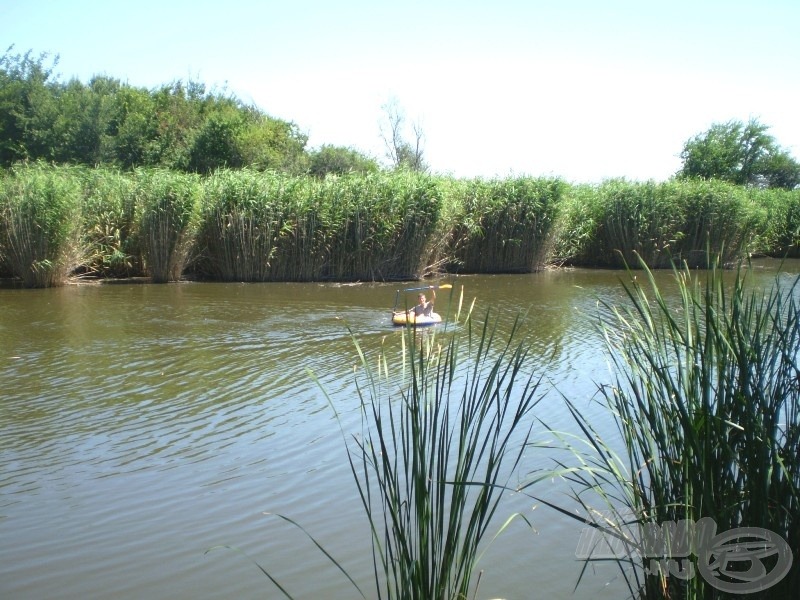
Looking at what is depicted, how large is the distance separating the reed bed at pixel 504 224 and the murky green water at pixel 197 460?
30.4 ft

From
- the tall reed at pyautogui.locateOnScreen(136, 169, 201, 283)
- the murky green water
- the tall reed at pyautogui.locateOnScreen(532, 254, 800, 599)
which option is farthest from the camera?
the tall reed at pyautogui.locateOnScreen(136, 169, 201, 283)

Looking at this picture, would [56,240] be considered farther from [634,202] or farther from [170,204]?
A: [634,202]

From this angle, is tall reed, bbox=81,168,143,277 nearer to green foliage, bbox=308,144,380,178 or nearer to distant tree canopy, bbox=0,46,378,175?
distant tree canopy, bbox=0,46,378,175

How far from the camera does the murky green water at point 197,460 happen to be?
4.70 m

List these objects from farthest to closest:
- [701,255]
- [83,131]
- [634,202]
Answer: [83,131], [701,255], [634,202]

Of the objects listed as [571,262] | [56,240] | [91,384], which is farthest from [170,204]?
[571,262]

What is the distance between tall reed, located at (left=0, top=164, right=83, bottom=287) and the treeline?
29mm

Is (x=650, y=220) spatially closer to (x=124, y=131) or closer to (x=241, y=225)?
(x=241, y=225)

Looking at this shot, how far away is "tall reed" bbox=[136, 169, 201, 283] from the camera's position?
61.7ft

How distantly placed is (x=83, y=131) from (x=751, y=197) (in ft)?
83.5

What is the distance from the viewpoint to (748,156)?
4575cm

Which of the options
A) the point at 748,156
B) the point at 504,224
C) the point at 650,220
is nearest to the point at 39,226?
the point at 504,224

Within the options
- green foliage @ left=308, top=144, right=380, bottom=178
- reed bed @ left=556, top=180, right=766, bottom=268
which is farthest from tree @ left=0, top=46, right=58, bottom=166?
reed bed @ left=556, top=180, right=766, bottom=268

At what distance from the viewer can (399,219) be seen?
2047 cm
